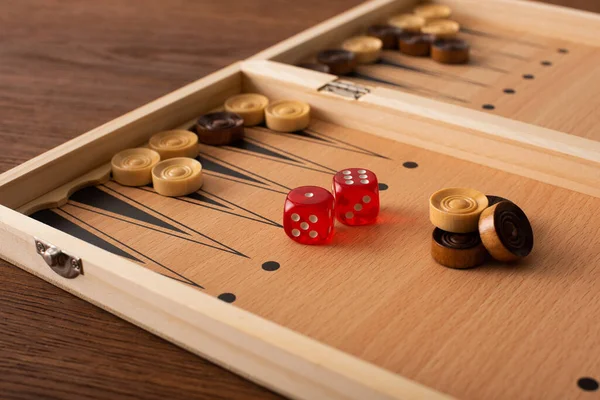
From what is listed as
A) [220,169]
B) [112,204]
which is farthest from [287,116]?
[112,204]

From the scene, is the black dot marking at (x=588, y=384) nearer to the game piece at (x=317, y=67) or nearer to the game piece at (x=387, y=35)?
the game piece at (x=317, y=67)

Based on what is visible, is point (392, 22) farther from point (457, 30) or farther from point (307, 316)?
point (307, 316)

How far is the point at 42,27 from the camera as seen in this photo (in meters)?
2.37

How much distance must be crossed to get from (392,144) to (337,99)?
0.14 meters

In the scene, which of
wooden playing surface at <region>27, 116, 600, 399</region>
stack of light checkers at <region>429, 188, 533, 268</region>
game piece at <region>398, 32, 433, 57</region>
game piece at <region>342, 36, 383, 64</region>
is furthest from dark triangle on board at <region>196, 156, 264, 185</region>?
game piece at <region>398, 32, 433, 57</region>

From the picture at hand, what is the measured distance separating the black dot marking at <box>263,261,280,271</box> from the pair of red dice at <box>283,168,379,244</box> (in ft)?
0.21

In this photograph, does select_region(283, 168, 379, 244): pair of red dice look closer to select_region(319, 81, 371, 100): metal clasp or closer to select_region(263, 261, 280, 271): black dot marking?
select_region(263, 261, 280, 271): black dot marking

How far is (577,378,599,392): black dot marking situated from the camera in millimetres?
1011

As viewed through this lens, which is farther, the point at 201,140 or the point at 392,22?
the point at 392,22

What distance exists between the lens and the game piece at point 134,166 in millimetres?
1479

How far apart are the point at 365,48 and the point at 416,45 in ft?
0.38

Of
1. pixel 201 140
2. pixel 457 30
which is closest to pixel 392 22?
pixel 457 30

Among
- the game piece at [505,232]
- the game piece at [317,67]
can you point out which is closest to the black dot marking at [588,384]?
the game piece at [505,232]

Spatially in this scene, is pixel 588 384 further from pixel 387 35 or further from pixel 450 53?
pixel 387 35
